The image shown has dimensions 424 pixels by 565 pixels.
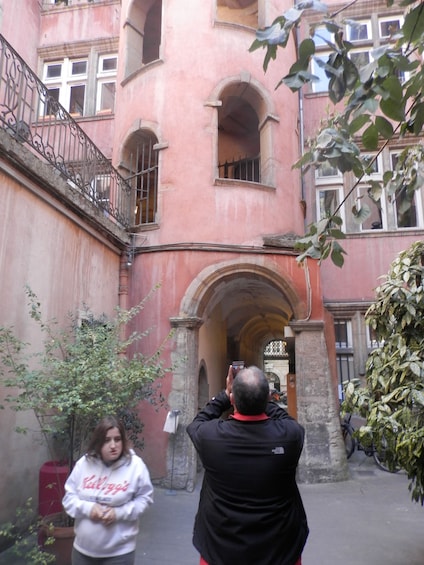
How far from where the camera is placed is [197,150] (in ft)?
29.8

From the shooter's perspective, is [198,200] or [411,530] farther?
[198,200]

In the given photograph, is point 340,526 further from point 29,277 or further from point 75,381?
point 29,277

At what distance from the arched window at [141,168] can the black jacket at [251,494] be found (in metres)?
7.67

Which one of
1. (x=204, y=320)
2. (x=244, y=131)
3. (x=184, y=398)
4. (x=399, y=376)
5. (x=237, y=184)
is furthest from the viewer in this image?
(x=244, y=131)

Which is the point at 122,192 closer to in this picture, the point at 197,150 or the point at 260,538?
the point at 197,150

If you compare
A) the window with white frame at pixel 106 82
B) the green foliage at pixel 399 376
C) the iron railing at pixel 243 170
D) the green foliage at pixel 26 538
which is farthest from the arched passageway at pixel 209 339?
the window with white frame at pixel 106 82

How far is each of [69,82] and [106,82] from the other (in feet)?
3.76

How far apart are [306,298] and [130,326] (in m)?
3.36

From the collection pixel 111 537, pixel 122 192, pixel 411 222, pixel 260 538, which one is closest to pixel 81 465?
pixel 111 537

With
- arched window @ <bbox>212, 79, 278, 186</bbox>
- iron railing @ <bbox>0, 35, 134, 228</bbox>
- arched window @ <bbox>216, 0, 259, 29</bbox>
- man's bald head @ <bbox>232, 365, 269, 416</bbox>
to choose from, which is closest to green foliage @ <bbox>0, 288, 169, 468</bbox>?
iron railing @ <bbox>0, 35, 134, 228</bbox>

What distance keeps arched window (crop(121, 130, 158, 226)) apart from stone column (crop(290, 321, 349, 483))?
4.06m

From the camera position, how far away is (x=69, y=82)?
13.5 m

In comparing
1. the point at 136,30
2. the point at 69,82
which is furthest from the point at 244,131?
the point at 69,82

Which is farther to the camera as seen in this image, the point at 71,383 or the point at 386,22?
the point at 386,22
